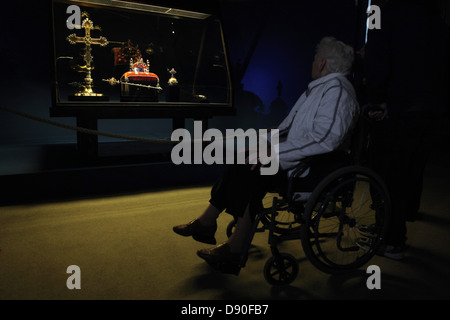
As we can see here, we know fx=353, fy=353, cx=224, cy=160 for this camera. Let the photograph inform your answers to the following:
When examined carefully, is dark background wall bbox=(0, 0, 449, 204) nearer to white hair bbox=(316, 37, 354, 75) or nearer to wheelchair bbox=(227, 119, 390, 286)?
white hair bbox=(316, 37, 354, 75)

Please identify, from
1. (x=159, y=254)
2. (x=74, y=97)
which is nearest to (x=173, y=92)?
(x=74, y=97)

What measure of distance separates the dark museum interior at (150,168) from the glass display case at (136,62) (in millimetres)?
16

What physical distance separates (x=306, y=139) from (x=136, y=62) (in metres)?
2.73

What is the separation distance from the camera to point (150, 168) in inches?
132

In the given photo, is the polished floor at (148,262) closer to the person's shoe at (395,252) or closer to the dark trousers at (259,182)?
the person's shoe at (395,252)

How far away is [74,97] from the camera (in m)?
3.26

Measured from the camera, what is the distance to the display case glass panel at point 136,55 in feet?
11.1

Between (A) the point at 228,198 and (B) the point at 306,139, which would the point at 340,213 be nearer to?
(B) the point at 306,139

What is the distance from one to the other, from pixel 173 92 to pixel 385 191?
2.68 metres

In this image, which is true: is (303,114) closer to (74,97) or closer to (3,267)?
(3,267)

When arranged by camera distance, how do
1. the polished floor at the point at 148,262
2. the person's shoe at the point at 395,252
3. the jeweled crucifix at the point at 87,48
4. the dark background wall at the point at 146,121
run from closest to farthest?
the polished floor at the point at 148,262 < the person's shoe at the point at 395,252 < the dark background wall at the point at 146,121 < the jeweled crucifix at the point at 87,48

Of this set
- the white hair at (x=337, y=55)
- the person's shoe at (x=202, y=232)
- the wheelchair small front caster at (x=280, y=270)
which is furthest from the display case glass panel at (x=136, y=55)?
the wheelchair small front caster at (x=280, y=270)

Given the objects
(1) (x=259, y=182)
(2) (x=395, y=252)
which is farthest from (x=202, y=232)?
(2) (x=395, y=252)

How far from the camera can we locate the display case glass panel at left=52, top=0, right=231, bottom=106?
11.1 ft
